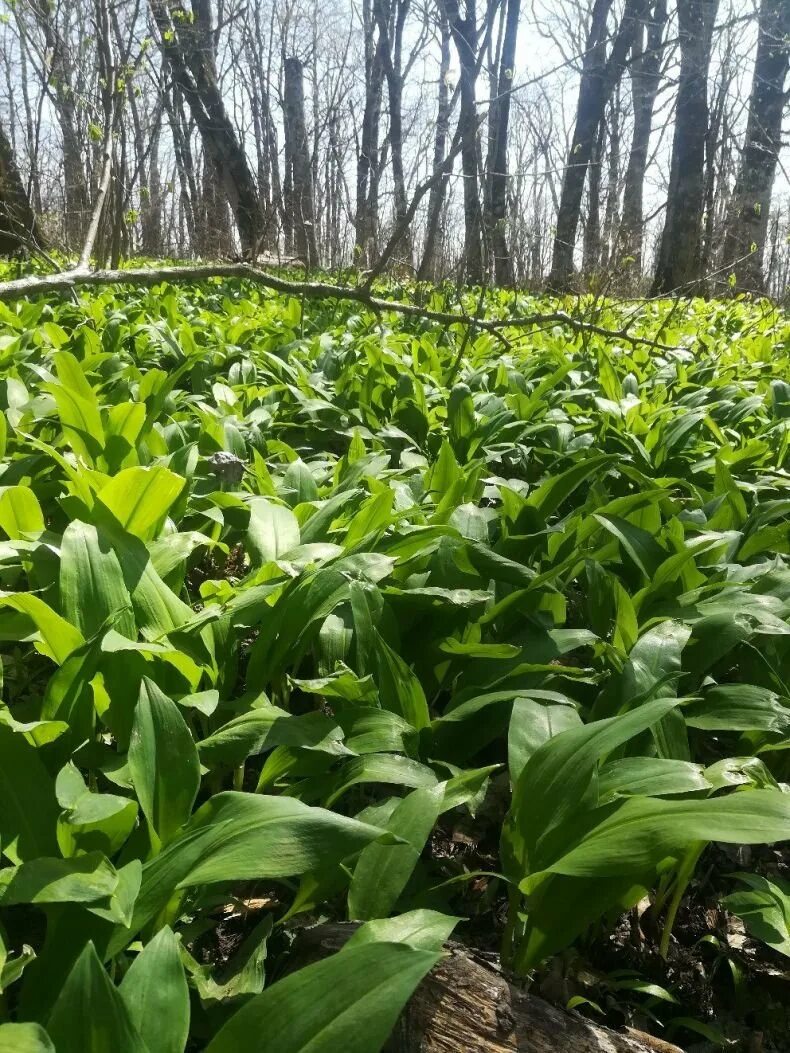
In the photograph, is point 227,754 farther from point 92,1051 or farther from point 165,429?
point 165,429

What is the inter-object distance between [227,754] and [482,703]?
0.36m

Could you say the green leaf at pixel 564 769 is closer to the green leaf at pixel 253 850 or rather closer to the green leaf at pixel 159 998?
the green leaf at pixel 253 850

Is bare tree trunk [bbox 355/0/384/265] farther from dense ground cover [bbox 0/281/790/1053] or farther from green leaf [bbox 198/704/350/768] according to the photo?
green leaf [bbox 198/704/350/768]

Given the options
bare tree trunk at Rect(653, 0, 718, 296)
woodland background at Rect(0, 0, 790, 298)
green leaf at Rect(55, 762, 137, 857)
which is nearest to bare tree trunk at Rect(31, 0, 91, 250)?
woodland background at Rect(0, 0, 790, 298)

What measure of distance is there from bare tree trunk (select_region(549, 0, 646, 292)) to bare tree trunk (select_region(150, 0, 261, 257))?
172 inches

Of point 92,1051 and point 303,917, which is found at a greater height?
point 92,1051

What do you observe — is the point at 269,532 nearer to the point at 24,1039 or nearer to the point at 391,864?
the point at 391,864

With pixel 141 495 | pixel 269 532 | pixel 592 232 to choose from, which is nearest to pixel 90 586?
pixel 141 495

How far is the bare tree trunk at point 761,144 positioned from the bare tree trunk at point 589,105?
6.42ft

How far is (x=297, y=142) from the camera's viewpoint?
16.2m

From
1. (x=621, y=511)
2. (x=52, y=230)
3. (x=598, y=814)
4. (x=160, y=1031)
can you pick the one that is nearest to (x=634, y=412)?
(x=621, y=511)

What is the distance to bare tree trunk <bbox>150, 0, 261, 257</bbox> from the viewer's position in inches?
412

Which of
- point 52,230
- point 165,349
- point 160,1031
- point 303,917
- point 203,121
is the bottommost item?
point 303,917

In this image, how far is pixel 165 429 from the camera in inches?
84.7
